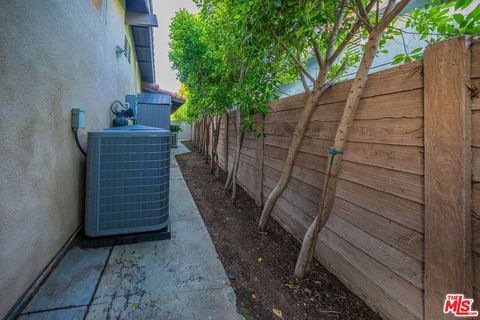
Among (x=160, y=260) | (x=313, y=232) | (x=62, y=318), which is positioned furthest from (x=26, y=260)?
(x=313, y=232)

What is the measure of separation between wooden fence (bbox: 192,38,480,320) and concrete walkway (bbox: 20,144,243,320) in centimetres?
104

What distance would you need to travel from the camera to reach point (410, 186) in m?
1.20

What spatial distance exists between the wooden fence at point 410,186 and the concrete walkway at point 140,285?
1.04 meters

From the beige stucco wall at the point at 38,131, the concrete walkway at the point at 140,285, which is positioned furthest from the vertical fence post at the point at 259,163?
the beige stucco wall at the point at 38,131

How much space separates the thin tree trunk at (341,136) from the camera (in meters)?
1.42

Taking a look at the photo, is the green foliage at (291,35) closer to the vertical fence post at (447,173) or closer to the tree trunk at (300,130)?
the tree trunk at (300,130)

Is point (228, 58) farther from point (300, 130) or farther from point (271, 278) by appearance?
point (271, 278)

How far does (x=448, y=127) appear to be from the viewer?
1022 mm

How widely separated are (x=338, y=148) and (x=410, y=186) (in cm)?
50

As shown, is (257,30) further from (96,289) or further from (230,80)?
(96,289)

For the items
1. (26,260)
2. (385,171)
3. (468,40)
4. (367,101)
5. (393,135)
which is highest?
(468,40)

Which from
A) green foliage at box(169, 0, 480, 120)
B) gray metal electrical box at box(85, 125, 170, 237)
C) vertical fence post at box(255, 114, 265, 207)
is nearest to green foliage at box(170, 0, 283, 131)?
green foliage at box(169, 0, 480, 120)

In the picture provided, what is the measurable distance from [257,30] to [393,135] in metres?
1.61

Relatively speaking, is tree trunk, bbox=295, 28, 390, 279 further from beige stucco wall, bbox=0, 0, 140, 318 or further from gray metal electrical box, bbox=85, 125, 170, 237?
beige stucco wall, bbox=0, 0, 140, 318
